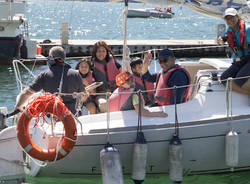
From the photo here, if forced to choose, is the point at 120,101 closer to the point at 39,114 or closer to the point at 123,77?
the point at 123,77

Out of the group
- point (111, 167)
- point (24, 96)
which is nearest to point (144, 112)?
point (111, 167)

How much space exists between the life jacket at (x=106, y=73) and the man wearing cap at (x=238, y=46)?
1.99 metres

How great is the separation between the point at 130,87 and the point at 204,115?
1.03 metres

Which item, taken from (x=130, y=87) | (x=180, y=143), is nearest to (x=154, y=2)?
(x=130, y=87)

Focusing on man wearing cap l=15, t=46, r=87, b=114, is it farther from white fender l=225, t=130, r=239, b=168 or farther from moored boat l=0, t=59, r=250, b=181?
white fender l=225, t=130, r=239, b=168

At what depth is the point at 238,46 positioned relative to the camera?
6445 mm

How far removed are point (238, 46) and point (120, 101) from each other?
1771mm

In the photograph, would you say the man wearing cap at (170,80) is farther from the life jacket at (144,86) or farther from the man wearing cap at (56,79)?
the man wearing cap at (56,79)

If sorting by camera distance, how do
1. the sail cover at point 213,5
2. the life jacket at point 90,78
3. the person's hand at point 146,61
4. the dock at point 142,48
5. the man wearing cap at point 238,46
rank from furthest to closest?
1. the dock at point 142,48
2. the life jacket at point 90,78
3. the sail cover at point 213,5
4. the person's hand at point 146,61
5. the man wearing cap at point 238,46

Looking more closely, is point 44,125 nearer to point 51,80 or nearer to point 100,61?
point 51,80

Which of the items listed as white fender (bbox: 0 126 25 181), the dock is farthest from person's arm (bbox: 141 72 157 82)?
the dock

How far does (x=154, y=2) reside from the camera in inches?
296

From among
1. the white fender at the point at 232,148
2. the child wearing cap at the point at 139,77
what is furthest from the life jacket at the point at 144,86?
the white fender at the point at 232,148

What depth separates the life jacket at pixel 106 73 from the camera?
777 centimetres
